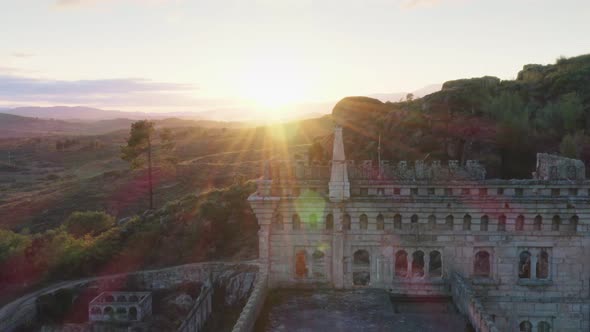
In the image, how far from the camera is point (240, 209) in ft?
189

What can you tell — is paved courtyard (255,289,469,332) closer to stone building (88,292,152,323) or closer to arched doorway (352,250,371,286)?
arched doorway (352,250,371,286)

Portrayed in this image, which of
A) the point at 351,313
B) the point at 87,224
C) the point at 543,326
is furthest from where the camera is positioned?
the point at 87,224

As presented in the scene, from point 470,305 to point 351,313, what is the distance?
17.7 ft

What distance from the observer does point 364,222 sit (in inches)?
1081

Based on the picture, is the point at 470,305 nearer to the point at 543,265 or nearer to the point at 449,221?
the point at 449,221

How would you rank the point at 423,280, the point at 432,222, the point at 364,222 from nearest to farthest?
the point at 432,222, the point at 364,222, the point at 423,280

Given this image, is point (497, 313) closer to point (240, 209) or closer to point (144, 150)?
point (240, 209)

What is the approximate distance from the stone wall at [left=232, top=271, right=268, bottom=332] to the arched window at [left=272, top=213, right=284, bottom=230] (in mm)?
2469

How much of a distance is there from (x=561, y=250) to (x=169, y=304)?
1285 inches

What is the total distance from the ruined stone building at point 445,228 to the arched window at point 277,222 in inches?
2.1

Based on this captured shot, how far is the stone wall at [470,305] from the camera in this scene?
2153 centimetres

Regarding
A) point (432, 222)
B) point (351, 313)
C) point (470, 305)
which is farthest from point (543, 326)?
point (351, 313)

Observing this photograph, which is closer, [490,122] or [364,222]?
[364,222]

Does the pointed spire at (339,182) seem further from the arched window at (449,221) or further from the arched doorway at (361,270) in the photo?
the arched window at (449,221)
